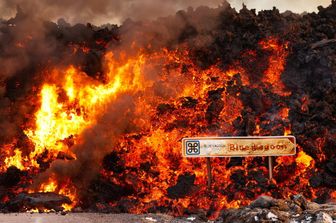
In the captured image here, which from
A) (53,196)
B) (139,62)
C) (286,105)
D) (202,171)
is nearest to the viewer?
(53,196)

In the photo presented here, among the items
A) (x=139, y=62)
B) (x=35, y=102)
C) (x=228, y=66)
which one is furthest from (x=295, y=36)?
(x=35, y=102)

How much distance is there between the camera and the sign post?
1992cm

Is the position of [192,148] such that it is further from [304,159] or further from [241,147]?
[304,159]

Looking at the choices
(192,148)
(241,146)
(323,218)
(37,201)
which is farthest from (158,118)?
(323,218)

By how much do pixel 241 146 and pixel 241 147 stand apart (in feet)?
0.15

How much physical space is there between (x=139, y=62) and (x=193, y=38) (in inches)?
138

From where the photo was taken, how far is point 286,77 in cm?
2566

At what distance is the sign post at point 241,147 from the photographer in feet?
65.4

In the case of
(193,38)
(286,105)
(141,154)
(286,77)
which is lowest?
(141,154)

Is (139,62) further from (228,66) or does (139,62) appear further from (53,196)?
(53,196)

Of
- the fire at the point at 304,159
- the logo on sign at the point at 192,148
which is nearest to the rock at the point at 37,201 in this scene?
the logo on sign at the point at 192,148

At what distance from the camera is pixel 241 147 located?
2019 cm

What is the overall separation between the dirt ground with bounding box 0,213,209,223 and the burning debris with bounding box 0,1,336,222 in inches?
58.3

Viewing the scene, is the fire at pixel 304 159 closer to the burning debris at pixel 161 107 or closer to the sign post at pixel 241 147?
the burning debris at pixel 161 107
